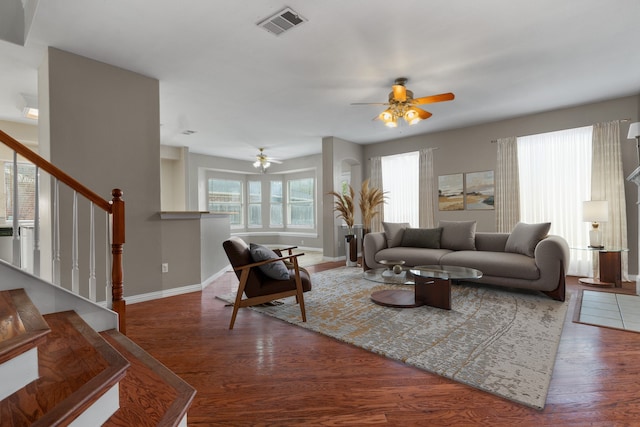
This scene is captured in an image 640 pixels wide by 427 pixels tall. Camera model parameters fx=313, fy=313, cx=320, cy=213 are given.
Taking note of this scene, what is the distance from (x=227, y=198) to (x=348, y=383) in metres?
7.90

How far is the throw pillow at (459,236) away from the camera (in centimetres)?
485

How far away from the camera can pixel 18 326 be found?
1458 mm

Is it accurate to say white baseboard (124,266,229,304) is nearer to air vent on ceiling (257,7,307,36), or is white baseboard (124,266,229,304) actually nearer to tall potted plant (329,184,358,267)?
tall potted plant (329,184,358,267)

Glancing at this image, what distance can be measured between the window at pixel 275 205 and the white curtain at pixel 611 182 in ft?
23.9

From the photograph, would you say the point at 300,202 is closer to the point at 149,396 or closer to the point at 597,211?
the point at 597,211

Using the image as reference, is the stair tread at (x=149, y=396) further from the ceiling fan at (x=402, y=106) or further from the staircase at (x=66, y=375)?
the ceiling fan at (x=402, y=106)

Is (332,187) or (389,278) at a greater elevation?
(332,187)

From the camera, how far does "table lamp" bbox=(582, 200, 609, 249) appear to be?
420 centimetres

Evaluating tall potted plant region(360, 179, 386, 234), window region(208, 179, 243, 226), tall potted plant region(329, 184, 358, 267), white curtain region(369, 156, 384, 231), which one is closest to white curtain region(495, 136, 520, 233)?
tall potted plant region(360, 179, 386, 234)

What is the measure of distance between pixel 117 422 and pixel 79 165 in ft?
9.45

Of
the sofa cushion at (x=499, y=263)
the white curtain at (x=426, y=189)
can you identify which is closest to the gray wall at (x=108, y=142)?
the sofa cushion at (x=499, y=263)

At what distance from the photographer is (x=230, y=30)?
110 inches

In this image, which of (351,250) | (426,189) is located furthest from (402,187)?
(351,250)

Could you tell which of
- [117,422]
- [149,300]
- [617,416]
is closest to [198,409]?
[117,422]
